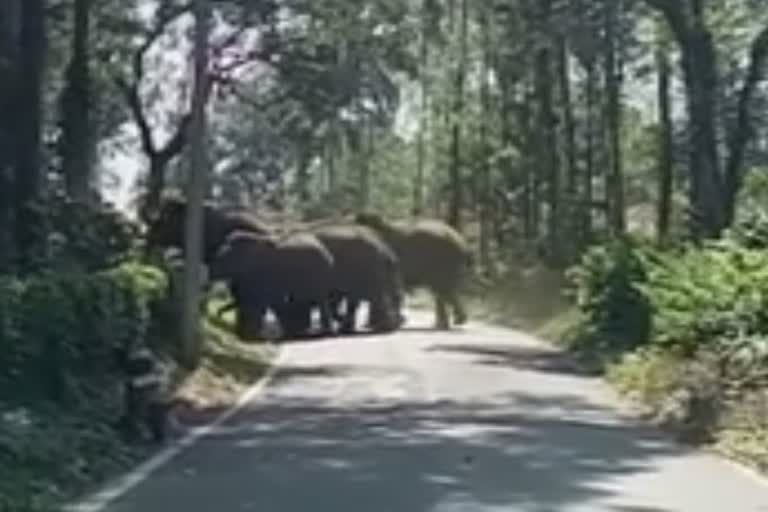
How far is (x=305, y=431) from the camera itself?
67.9 feet

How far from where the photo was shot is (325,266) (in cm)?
4497

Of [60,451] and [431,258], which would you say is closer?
[60,451]

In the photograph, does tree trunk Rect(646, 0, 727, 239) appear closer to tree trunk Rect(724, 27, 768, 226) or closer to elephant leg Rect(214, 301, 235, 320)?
tree trunk Rect(724, 27, 768, 226)

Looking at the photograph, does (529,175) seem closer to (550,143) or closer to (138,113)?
(550,143)

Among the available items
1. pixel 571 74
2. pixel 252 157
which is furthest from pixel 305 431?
pixel 252 157

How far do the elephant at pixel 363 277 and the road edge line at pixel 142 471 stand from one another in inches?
863

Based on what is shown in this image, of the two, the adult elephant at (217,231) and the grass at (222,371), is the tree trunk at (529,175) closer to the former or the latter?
the adult elephant at (217,231)

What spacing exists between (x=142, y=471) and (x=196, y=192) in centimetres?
1321

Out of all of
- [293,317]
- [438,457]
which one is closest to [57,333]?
[438,457]

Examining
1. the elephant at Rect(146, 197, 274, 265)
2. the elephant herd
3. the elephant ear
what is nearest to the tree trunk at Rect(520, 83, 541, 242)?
the elephant herd

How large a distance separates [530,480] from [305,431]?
517cm

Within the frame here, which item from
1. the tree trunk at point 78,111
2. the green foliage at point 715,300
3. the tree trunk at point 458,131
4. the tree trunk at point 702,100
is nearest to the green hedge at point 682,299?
the green foliage at point 715,300

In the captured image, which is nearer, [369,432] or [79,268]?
[369,432]

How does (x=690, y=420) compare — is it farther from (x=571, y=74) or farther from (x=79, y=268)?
(x=571, y=74)
